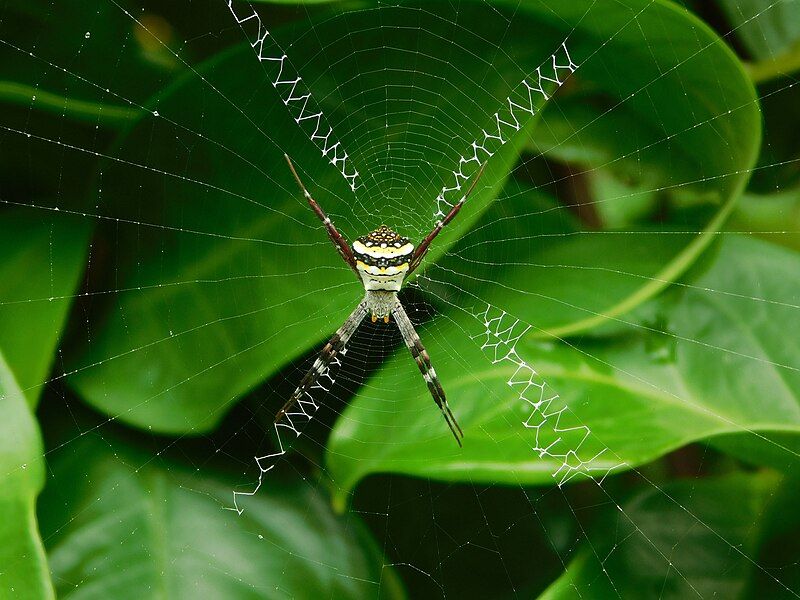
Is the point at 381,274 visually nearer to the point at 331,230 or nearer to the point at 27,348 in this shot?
the point at 331,230

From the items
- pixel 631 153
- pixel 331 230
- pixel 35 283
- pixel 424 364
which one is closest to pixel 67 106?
pixel 35 283

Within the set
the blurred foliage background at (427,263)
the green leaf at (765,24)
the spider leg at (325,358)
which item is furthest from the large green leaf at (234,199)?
the green leaf at (765,24)

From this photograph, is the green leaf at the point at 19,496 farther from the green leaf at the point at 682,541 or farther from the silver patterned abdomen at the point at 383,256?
the green leaf at the point at 682,541

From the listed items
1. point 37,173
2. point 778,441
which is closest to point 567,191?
point 778,441

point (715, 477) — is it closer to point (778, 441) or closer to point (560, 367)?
point (778, 441)

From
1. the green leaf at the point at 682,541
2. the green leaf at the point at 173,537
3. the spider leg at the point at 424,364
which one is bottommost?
the green leaf at the point at 173,537
